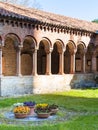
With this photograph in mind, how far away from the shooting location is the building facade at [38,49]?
2298 cm

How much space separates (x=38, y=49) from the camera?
94.9 ft

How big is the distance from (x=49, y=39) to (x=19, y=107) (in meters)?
13.1

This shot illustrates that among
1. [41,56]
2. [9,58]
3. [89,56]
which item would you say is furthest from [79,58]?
[9,58]

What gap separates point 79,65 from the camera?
34.1m

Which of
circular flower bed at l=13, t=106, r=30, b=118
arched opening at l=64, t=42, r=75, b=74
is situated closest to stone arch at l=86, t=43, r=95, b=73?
arched opening at l=64, t=42, r=75, b=74

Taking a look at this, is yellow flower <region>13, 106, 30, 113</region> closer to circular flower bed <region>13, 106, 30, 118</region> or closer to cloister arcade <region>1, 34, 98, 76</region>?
circular flower bed <region>13, 106, 30, 118</region>

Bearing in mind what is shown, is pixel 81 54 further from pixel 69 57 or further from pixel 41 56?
pixel 41 56

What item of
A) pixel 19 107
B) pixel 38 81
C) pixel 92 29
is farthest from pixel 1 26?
pixel 92 29

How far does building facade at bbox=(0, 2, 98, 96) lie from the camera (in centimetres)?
2298

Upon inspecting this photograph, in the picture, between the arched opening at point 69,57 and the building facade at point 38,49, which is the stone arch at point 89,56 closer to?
the building facade at point 38,49

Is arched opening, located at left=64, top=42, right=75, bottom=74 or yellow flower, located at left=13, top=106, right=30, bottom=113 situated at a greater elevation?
arched opening, located at left=64, top=42, right=75, bottom=74

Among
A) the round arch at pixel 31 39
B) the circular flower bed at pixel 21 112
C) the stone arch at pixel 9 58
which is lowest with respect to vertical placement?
the circular flower bed at pixel 21 112

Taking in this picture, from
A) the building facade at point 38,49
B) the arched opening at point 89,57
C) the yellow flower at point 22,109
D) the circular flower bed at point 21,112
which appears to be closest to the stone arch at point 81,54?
the building facade at point 38,49

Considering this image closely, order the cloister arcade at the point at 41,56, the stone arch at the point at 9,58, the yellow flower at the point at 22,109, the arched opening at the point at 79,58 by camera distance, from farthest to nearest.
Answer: the arched opening at the point at 79,58 < the stone arch at the point at 9,58 < the cloister arcade at the point at 41,56 < the yellow flower at the point at 22,109
